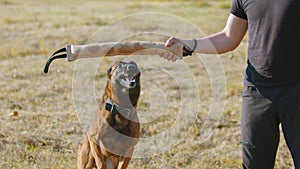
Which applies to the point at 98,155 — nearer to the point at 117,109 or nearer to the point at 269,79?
the point at 117,109

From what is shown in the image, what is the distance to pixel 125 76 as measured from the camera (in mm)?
4555

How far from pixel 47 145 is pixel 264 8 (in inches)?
135

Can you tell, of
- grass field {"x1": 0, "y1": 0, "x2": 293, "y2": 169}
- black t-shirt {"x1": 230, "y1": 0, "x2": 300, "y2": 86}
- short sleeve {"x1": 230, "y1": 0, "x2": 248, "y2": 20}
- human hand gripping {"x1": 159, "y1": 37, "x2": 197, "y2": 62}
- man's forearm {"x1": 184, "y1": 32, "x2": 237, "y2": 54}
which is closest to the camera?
Answer: black t-shirt {"x1": 230, "y1": 0, "x2": 300, "y2": 86}

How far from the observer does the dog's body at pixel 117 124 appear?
4594 mm

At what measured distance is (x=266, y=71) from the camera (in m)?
3.21

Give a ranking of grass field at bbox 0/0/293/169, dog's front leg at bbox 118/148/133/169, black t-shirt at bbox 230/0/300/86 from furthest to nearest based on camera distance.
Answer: grass field at bbox 0/0/293/169
dog's front leg at bbox 118/148/133/169
black t-shirt at bbox 230/0/300/86

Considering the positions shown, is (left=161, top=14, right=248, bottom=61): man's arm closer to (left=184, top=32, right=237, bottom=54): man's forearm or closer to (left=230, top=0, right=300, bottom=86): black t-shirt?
(left=184, top=32, right=237, bottom=54): man's forearm

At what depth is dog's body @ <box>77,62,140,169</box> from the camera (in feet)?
15.1

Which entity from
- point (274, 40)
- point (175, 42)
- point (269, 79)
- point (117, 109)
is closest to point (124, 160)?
point (117, 109)

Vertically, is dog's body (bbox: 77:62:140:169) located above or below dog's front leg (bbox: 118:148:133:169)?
above

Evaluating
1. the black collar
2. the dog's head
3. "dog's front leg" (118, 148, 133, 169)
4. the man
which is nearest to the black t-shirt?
the man

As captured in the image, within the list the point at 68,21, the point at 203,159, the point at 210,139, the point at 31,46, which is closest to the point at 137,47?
the point at 203,159

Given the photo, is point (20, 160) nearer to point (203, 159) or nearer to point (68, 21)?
point (203, 159)

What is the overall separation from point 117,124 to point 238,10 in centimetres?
174
